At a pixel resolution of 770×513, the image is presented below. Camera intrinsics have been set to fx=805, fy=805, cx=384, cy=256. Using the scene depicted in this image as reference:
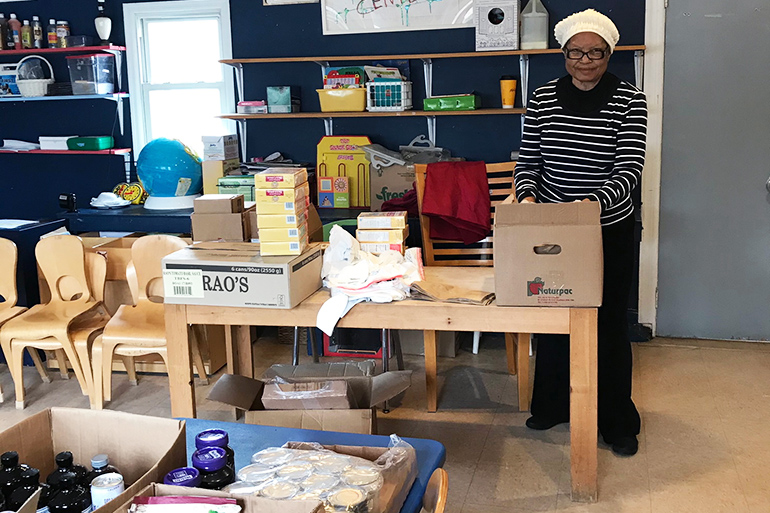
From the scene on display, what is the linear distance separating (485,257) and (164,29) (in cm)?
260

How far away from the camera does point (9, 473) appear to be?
131cm

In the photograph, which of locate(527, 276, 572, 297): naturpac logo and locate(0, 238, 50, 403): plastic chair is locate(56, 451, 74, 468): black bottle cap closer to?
locate(527, 276, 572, 297): naturpac logo

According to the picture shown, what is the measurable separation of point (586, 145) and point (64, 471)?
2093 millimetres

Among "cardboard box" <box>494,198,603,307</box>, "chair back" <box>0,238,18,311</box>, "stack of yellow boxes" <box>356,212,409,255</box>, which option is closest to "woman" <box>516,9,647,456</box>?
"cardboard box" <box>494,198,603,307</box>

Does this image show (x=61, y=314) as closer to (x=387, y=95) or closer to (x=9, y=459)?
(x=387, y=95)

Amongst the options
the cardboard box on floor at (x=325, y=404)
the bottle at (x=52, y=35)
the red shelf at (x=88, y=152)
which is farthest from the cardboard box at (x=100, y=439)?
the bottle at (x=52, y=35)

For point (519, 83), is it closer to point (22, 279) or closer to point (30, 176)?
point (22, 279)

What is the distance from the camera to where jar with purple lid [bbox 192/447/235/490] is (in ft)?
4.54

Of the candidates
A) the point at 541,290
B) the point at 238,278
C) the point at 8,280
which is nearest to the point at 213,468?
the point at 238,278

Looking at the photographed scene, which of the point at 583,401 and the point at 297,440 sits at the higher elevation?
the point at 297,440

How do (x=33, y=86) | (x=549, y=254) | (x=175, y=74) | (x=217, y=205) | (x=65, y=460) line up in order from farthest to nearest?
1. (x=175, y=74)
2. (x=33, y=86)
3. (x=217, y=205)
4. (x=549, y=254)
5. (x=65, y=460)

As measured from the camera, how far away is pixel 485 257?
3949 mm

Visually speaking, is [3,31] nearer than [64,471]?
No

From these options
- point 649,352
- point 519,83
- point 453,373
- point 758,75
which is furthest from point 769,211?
point 453,373
